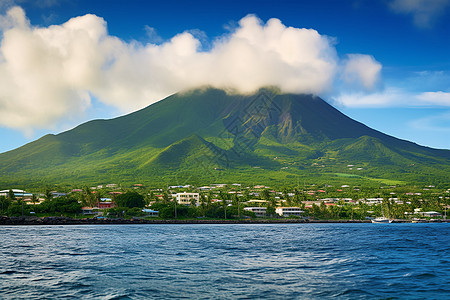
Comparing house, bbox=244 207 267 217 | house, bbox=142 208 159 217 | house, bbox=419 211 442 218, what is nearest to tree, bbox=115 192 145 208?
house, bbox=142 208 159 217

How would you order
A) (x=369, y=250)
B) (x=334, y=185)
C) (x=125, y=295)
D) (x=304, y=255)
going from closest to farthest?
(x=125, y=295)
(x=304, y=255)
(x=369, y=250)
(x=334, y=185)

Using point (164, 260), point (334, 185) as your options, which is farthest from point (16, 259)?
point (334, 185)

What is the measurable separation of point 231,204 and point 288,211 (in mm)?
15061

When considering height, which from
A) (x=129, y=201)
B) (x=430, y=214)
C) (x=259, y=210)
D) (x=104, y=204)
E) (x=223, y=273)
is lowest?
(x=430, y=214)

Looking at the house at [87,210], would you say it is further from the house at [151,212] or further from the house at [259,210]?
the house at [259,210]

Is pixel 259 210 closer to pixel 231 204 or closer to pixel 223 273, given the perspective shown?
pixel 231 204

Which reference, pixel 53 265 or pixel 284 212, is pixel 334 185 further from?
pixel 53 265

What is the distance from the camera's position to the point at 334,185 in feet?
565

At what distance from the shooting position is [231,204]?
116938 millimetres

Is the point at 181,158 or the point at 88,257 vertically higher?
the point at 181,158

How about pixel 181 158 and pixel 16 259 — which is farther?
pixel 181 158

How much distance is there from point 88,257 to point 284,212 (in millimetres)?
87531

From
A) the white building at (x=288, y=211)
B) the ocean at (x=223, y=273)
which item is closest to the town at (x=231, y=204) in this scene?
the white building at (x=288, y=211)

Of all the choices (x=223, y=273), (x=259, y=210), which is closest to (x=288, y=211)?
(x=259, y=210)
